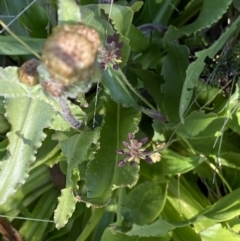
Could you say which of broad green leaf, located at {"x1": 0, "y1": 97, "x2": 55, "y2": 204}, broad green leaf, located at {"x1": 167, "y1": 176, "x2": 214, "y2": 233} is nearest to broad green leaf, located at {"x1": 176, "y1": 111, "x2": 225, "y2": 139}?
broad green leaf, located at {"x1": 167, "y1": 176, "x2": 214, "y2": 233}

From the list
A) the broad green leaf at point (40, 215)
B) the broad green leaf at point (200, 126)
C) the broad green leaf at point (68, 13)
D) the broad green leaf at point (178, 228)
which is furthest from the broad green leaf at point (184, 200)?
the broad green leaf at point (68, 13)

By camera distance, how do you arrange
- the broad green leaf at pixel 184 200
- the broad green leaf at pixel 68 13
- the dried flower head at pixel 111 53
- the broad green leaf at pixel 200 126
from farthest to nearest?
the broad green leaf at pixel 184 200
the broad green leaf at pixel 200 126
the dried flower head at pixel 111 53
the broad green leaf at pixel 68 13

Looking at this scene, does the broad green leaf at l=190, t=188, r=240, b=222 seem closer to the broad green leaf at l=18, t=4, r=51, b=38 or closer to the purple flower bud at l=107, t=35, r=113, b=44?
the purple flower bud at l=107, t=35, r=113, b=44

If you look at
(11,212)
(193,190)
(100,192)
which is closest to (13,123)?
(100,192)

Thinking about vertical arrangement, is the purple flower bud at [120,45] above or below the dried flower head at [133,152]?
above

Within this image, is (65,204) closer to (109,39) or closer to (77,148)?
(77,148)

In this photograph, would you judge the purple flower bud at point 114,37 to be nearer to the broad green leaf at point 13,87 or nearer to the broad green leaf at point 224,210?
the broad green leaf at point 13,87

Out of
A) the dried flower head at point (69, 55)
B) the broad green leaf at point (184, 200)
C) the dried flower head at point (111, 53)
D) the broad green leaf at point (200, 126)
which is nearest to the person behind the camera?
the dried flower head at point (69, 55)

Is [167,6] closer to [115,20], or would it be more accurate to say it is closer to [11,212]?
[115,20]
